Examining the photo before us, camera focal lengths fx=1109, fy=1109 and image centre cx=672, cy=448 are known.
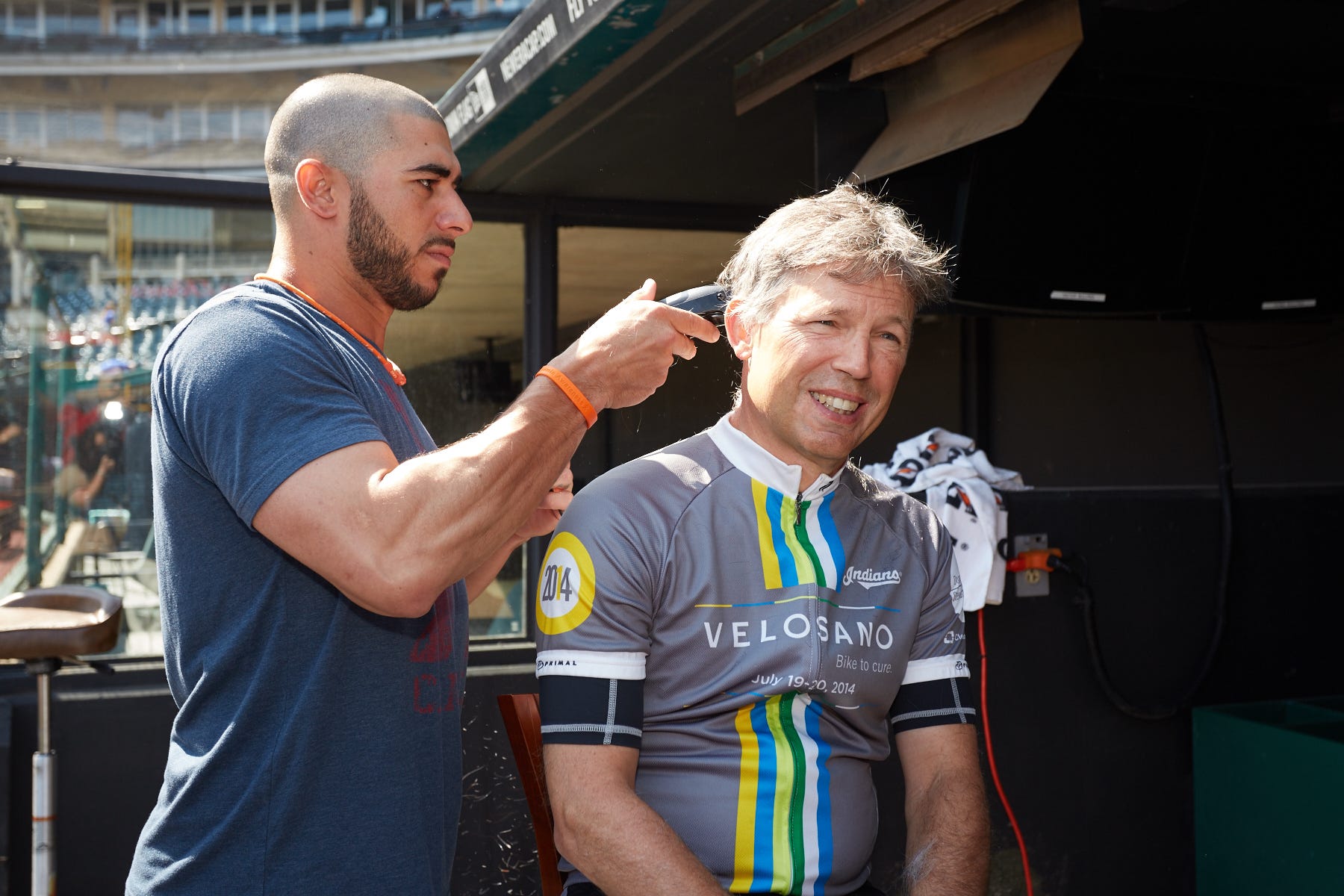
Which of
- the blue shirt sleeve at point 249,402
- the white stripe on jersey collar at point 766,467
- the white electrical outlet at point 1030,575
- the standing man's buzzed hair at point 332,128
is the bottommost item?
the white electrical outlet at point 1030,575

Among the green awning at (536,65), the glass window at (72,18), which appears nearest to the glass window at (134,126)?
the glass window at (72,18)

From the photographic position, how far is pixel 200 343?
1.33m

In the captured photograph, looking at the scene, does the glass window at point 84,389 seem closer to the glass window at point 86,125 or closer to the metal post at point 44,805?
the metal post at point 44,805

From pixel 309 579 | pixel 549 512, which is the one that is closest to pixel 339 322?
pixel 309 579

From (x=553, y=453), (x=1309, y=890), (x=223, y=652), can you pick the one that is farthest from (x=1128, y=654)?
(x=223, y=652)

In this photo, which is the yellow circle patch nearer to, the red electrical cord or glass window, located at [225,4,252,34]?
the red electrical cord

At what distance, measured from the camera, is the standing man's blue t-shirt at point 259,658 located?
129 centimetres

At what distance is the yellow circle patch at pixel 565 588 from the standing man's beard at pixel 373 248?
0.50m

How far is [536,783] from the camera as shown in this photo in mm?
1792

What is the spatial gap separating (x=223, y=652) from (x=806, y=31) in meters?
2.22

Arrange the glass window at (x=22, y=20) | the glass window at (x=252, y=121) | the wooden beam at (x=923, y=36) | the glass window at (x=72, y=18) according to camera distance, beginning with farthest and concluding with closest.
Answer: the glass window at (x=72, y=18), the glass window at (x=22, y=20), the glass window at (x=252, y=121), the wooden beam at (x=923, y=36)

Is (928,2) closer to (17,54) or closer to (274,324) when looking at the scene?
(274,324)

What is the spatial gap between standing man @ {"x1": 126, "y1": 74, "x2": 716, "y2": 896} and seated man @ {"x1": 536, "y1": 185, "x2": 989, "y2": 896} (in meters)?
0.27

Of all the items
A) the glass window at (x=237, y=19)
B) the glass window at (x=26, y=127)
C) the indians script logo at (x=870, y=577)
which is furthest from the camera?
the glass window at (x=237, y=19)
